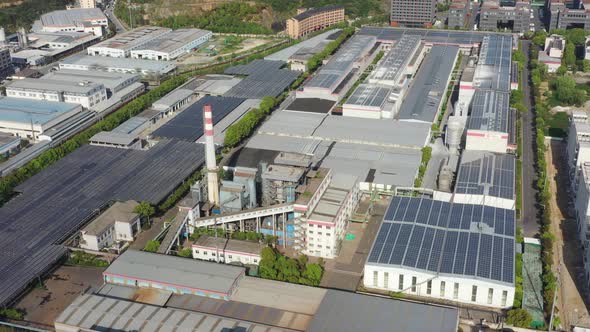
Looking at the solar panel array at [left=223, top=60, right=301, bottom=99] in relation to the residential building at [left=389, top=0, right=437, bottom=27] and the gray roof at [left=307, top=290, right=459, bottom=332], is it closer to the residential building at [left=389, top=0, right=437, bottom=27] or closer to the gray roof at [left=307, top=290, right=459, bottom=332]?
the residential building at [left=389, top=0, right=437, bottom=27]

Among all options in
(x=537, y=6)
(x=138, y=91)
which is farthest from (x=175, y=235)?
(x=537, y=6)

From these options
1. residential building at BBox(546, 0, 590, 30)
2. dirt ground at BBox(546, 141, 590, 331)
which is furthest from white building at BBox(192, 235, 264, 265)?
residential building at BBox(546, 0, 590, 30)

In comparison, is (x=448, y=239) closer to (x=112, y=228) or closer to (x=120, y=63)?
(x=112, y=228)

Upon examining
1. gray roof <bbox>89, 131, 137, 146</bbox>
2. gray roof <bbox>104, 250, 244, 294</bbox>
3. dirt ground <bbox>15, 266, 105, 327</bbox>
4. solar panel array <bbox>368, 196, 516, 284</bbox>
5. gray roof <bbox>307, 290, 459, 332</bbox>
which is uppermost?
gray roof <bbox>89, 131, 137, 146</bbox>

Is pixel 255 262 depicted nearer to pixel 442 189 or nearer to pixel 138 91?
pixel 442 189

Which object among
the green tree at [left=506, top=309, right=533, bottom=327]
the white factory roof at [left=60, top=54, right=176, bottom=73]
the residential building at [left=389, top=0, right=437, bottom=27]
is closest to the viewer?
the green tree at [left=506, top=309, right=533, bottom=327]

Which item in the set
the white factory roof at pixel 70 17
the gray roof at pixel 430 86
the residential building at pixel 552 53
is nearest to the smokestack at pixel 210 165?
the gray roof at pixel 430 86

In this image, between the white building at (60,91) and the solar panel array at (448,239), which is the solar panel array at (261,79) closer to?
the white building at (60,91)
